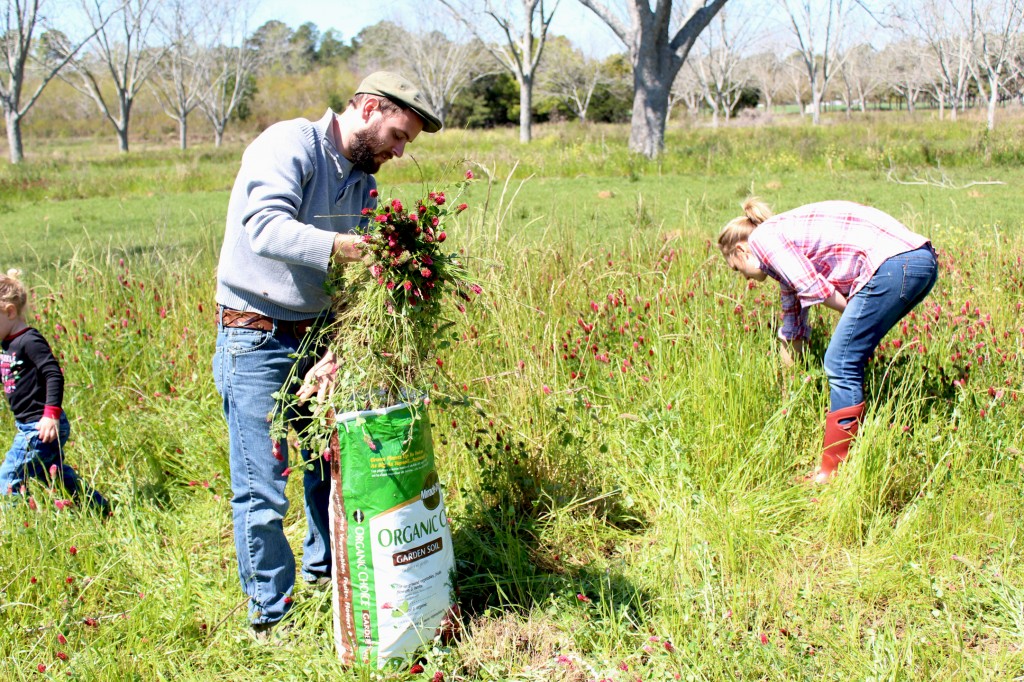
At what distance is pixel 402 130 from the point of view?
2264 millimetres

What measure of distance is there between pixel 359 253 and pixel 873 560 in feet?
6.64

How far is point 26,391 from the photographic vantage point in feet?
10.7

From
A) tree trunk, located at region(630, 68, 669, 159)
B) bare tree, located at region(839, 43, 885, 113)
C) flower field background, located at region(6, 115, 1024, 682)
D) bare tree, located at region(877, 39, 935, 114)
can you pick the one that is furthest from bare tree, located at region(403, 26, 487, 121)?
flower field background, located at region(6, 115, 1024, 682)

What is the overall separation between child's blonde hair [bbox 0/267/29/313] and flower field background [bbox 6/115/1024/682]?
79cm

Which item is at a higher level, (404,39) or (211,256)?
(404,39)

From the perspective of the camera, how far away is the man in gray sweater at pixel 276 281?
2203 mm

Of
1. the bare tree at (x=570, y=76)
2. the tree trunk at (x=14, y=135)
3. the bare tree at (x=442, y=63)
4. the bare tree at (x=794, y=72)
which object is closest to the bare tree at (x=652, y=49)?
the tree trunk at (x=14, y=135)

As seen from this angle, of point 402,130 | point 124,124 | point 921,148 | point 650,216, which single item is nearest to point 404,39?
A: point 124,124

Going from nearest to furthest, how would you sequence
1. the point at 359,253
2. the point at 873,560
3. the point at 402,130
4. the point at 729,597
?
the point at 359,253, the point at 402,130, the point at 729,597, the point at 873,560

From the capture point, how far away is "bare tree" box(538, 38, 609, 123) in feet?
186

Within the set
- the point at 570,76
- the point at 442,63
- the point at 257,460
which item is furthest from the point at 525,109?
the point at 570,76

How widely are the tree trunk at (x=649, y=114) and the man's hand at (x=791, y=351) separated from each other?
44.5ft

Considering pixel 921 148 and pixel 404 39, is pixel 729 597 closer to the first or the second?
pixel 921 148

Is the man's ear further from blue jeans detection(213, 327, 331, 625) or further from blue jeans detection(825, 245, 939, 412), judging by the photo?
blue jeans detection(825, 245, 939, 412)
